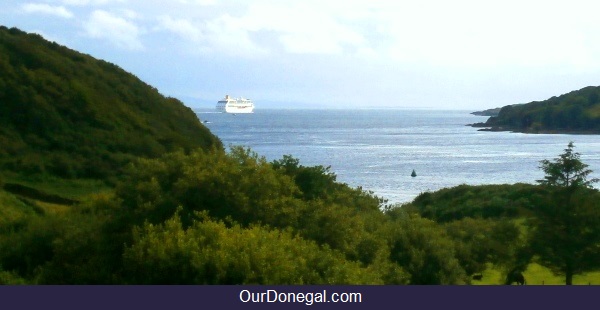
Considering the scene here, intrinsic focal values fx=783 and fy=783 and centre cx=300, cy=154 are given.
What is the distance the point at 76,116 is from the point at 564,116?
74.3 meters

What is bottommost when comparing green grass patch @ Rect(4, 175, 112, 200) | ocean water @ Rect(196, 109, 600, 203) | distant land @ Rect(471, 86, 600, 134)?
ocean water @ Rect(196, 109, 600, 203)

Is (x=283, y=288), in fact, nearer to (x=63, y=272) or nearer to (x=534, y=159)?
(x=63, y=272)

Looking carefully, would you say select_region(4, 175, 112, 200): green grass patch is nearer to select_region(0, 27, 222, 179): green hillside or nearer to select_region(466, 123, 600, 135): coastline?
select_region(0, 27, 222, 179): green hillside

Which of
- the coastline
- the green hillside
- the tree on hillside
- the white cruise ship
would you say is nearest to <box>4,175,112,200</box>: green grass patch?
the green hillside

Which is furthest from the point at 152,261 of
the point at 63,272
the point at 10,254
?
the point at 10,254

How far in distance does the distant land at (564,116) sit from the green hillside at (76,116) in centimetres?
6455

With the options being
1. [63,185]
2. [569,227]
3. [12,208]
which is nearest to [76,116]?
[63,185]

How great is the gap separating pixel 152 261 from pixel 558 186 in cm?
1460

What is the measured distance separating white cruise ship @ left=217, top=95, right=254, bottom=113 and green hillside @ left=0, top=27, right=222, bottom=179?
145m

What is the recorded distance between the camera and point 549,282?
2298 cm

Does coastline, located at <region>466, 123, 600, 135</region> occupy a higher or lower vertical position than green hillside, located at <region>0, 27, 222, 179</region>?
lower

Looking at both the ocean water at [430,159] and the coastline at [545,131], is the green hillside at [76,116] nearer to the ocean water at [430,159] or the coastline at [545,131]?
the ocean water at [430,159]

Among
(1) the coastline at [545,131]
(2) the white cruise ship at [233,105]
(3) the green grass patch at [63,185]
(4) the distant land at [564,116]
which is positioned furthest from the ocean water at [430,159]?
(2) the white cruise ship at [233,105]

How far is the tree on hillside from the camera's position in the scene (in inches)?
846
